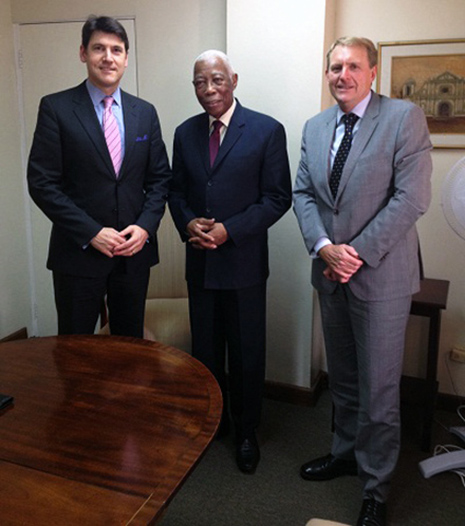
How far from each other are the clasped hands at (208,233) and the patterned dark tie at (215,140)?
0.26 metres

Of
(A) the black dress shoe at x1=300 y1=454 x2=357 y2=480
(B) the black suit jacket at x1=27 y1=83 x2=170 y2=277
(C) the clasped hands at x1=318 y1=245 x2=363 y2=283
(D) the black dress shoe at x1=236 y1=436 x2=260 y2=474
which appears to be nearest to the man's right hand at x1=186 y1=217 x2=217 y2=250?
(B) the black suit jacket at x1=27 y1=83 x2=170 y2=277

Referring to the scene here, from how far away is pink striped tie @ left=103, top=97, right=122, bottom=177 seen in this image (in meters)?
2.18

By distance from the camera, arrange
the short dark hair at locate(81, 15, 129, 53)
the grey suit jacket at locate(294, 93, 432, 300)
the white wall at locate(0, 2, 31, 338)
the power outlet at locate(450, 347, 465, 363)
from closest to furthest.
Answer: the grey suit jacket at locate(294, 93, 432, 300) < the short dark hair at locate(81, 15, 129, 53) < the power outlet at locate(450, 347, 465, 363) < the white wall at locate(0, 2, 31, 338)

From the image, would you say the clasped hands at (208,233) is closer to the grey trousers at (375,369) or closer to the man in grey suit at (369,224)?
the man in grey suit at (369,224)

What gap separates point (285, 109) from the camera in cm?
269

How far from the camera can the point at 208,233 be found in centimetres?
222

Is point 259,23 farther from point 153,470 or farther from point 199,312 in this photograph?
point 153,470

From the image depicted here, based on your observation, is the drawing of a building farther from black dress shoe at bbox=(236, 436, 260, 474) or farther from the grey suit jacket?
black dress shoe at bbox=(236, 436, 260, 474)

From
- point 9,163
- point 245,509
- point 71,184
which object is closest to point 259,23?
point 71,184

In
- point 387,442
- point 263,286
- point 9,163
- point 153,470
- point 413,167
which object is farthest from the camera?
point 9,163

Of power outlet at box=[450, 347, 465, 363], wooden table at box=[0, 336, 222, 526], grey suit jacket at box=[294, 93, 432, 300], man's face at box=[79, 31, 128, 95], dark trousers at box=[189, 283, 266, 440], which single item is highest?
man's face at box=[79, 31, 128, 95]

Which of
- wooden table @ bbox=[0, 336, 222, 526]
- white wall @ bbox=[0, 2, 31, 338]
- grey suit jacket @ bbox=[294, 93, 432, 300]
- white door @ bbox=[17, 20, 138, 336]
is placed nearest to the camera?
wooden table @ bbox=[0, 336, 222, 526]

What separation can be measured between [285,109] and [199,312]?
1.09 metres

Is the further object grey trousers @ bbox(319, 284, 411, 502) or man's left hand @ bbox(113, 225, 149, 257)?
man's left hand @ bbox(113, 225, 149, 257)
